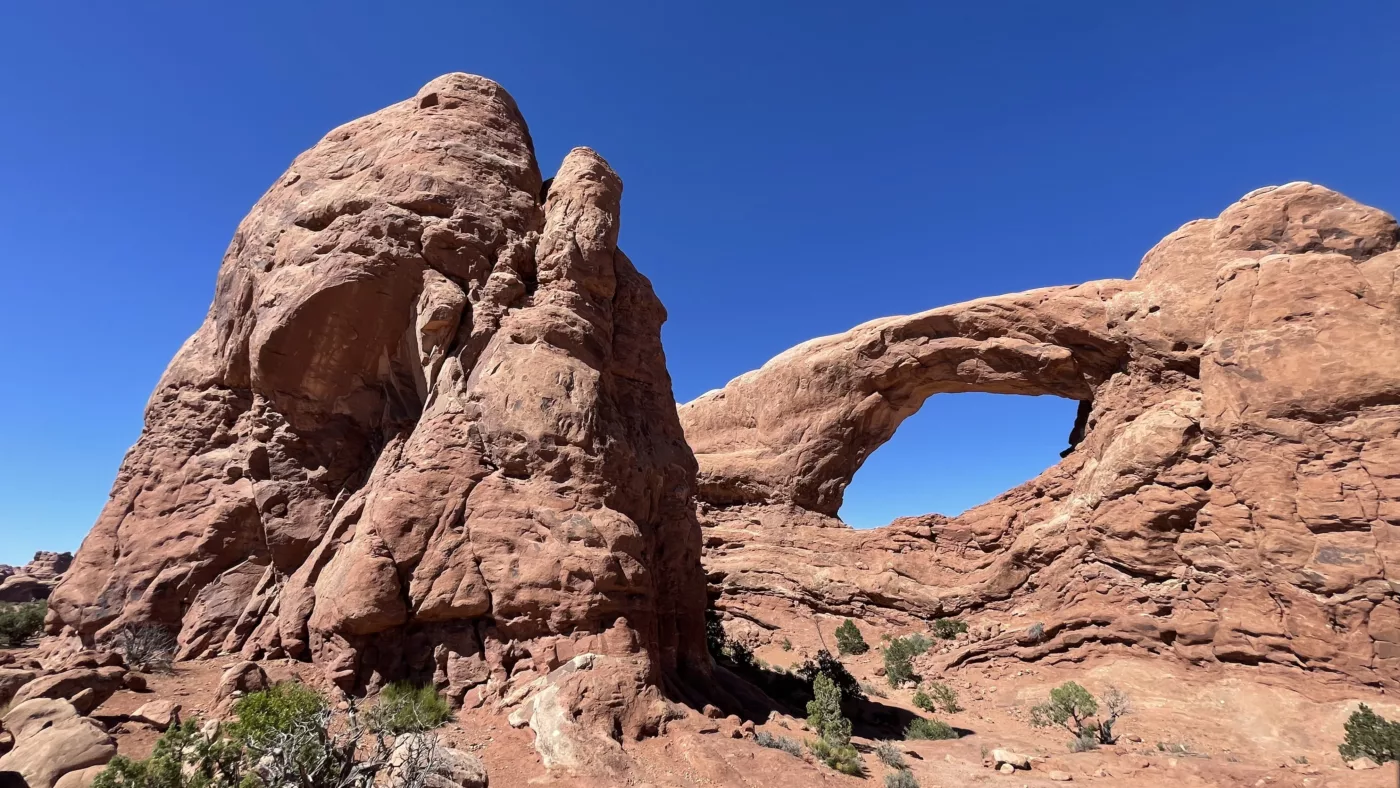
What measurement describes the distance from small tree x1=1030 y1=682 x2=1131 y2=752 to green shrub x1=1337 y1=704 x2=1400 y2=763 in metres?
3.66

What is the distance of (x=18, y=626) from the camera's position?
680 inches


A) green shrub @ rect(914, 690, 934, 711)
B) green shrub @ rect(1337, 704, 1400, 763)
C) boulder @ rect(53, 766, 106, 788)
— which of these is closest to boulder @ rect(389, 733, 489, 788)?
boulder @ rect(53, 766, 106, 788)

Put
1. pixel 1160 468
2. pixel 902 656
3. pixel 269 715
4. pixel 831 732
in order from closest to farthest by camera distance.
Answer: pixel 269 715
pixel 831 732
pixel 1160 468
pixel 902 656

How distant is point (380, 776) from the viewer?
7.42 metres

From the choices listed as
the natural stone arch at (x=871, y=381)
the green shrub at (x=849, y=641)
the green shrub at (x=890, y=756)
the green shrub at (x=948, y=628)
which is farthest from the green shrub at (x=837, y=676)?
the natural stone arch at (x=871, y=381)

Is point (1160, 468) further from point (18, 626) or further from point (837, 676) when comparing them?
point (18, 626)

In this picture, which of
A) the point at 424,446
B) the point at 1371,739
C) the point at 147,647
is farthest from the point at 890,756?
the point at 147,647

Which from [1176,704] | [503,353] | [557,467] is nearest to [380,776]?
[557,467]

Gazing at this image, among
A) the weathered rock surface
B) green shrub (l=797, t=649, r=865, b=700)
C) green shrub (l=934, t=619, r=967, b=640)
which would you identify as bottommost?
the weathered rock surface

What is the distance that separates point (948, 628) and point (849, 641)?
3098 mm

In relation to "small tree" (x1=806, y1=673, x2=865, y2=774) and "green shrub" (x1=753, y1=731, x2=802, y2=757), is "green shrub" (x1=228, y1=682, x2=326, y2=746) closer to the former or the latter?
"green shrub" (x1=753, y1=731, x2=802, y2=757)

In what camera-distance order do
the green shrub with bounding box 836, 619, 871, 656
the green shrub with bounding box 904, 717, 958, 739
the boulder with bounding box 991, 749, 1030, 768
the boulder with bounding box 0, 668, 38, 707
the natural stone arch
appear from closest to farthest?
the boulder with bounding box 0, 668, 38, 707 → the boulder with bounding box 991, 749, 1030, 768 → the green shrub with bounding box 904, 717, 958, 739 → the green shrub with bounding box 836, 619, 871, 656 → the natural stone arch

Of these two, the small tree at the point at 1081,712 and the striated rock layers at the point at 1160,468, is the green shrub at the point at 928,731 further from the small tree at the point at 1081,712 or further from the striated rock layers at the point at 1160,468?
the striated rock layers at the point at 1160,468

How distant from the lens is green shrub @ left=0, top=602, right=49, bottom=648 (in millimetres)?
16816
